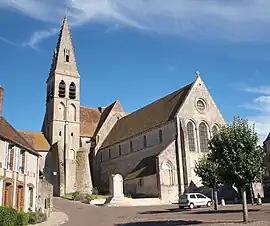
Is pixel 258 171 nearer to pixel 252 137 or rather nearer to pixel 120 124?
pixel 252 137

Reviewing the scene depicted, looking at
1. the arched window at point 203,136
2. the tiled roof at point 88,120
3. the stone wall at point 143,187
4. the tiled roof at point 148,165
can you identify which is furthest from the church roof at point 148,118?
the stone wall at point 143,187

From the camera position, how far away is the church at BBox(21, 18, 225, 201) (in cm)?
3875

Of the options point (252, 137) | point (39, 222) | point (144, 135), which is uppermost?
point (144, 135)

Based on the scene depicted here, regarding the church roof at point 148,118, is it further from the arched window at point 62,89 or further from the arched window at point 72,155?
the arched window at point 62,89

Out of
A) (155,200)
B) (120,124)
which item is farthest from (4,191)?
(120,124)

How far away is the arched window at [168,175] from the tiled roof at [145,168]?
117 centimetres

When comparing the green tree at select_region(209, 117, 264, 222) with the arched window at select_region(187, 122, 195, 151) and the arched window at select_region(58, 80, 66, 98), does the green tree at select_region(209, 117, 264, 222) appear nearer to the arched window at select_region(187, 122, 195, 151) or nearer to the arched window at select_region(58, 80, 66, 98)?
the arched window at select_region(187, 122, 195, 151)

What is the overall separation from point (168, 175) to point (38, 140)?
2346cm

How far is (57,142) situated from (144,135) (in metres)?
14.4

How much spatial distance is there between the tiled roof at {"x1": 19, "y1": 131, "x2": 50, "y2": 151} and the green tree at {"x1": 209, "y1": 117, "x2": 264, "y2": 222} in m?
37.1

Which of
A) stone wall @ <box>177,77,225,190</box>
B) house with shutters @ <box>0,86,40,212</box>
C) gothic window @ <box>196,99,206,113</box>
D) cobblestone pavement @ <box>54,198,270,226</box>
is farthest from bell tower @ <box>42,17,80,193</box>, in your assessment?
cobblestone pavement @ <box>54,198,270,226</box>

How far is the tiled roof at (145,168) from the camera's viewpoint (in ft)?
129

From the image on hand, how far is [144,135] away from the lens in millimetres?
45250

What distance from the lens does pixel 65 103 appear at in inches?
2157
